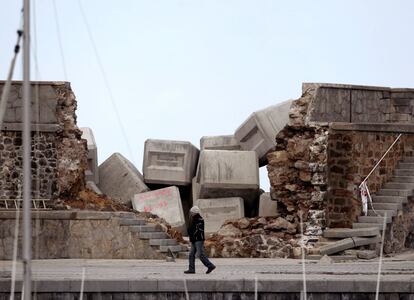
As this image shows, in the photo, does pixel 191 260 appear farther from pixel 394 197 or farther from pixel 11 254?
pixel 394 197

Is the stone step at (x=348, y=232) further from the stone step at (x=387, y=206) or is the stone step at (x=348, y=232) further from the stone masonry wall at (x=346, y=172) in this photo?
the stone step at (x=387, y=206)

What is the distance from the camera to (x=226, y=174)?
39.8m

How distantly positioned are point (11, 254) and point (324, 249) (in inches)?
247

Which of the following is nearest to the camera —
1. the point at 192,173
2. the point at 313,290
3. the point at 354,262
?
the point at 313,290

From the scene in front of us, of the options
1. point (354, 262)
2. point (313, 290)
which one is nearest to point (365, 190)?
point (354, 262)

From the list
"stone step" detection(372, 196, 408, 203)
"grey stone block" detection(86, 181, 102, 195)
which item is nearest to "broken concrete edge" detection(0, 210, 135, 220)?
"grey stone block" detection(86, 181, 102, 195)

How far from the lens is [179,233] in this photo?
1443 inches

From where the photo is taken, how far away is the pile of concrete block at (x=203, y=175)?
3959 centimetres

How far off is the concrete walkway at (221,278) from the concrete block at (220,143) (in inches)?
402

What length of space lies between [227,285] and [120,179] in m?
16.3

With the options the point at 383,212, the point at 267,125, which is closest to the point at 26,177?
the point at 383,212

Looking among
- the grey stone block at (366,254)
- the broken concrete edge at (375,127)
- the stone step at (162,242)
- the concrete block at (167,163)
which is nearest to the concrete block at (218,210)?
the concrete block at (167,163)

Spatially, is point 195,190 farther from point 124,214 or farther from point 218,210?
point 124,214

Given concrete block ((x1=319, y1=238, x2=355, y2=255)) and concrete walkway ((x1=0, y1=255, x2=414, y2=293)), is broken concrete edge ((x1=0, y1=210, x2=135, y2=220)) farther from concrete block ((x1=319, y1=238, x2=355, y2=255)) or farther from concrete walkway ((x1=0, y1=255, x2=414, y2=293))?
concrete block ((x1=319, y1=238, x2=355, y2=255))
